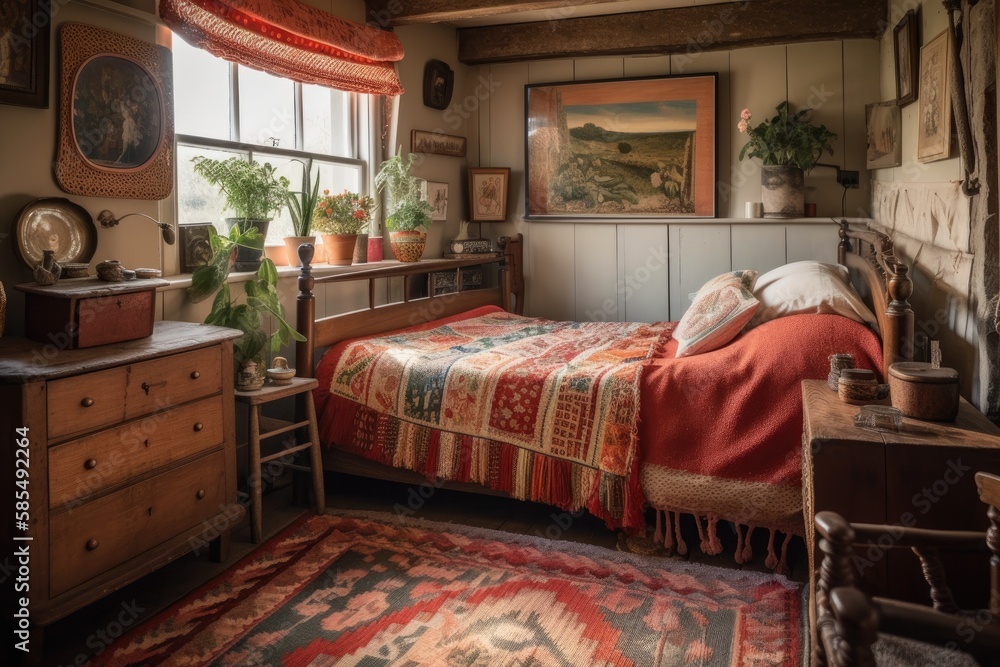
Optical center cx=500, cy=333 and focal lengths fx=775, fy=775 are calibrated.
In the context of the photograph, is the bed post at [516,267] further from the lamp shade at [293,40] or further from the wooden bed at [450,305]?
the lamp shade at [293,40]

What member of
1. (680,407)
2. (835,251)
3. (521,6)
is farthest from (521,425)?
(835,251)

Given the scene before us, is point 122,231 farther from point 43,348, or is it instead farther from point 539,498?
point 539,498

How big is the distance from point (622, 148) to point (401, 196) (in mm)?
1545

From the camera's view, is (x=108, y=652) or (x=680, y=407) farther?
(x=680, y=407)

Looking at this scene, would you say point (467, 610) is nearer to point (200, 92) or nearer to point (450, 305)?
point (450, 305)

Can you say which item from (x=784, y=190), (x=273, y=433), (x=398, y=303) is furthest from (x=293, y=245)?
(x=784, y=190)

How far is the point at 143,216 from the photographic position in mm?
3004

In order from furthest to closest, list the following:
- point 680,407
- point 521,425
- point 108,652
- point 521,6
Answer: point 521,6, point 521,425, point 680,407, point 108,652

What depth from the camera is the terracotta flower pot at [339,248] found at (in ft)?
13.6

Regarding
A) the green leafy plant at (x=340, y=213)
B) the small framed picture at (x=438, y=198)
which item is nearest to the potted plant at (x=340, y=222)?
the green leafy plant at (x=340, y=213)

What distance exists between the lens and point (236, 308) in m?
3.13

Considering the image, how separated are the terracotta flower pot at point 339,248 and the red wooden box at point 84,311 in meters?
1.62

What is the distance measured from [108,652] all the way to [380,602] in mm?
801

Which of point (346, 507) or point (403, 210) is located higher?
point (403, 210)
